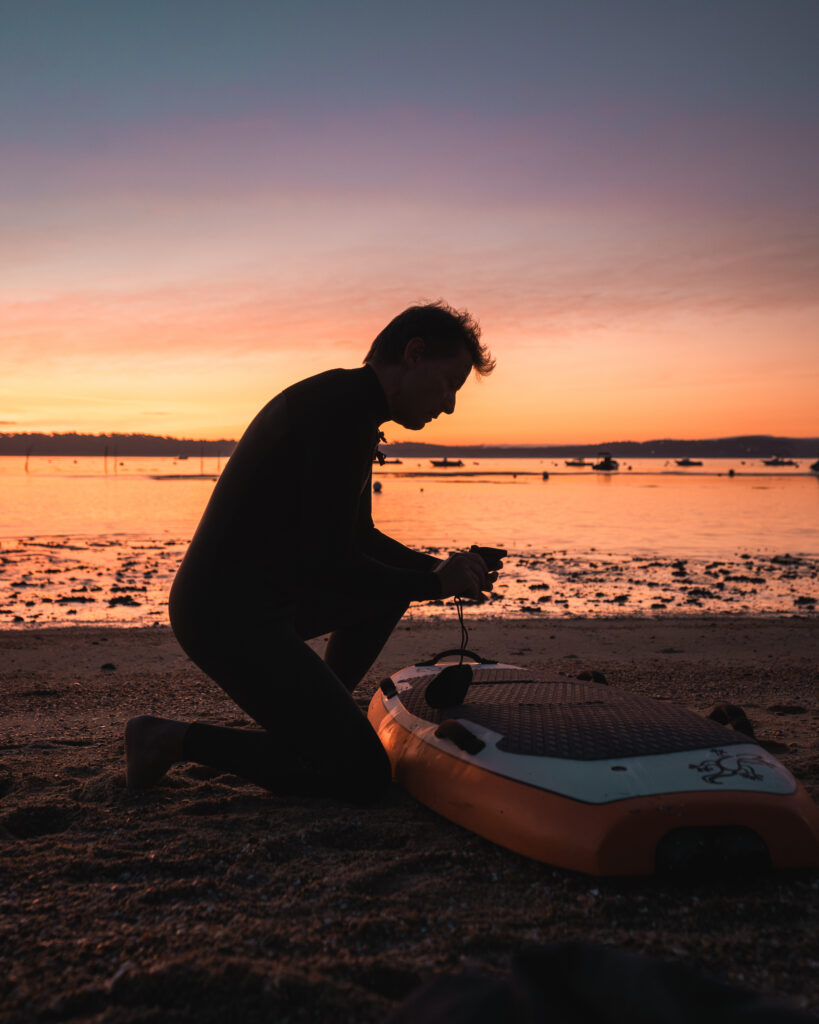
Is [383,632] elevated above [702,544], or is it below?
above

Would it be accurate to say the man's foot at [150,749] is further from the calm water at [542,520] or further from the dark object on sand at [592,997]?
the calm water at [542,520]

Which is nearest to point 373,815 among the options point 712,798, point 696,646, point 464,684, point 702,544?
point 464,684

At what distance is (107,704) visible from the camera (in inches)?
226

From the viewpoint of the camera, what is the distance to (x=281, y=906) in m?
2.50

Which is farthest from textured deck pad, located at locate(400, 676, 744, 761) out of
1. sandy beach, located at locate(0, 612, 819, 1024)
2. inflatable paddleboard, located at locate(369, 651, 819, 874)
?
sandy beach, located at locate(0, 612, 819, 1024)

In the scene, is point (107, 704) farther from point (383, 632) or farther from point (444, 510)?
point (444, 510)

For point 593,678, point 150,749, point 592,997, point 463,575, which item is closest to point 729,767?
point 463,575

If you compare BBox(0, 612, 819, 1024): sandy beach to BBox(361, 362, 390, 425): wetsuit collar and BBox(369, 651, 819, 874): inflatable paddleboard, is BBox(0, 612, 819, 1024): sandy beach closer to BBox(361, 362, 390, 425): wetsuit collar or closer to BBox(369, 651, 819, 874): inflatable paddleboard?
BBox(369, 651, 819, 874): inflatable paddleboard

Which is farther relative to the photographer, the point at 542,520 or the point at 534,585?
the point at 542,520

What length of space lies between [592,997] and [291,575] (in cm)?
212

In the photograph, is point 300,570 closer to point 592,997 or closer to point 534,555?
Result: point 592,997

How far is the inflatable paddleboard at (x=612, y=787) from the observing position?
262 centimetres

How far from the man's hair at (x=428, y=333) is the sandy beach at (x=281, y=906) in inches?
81.8

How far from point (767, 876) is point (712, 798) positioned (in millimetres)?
373
